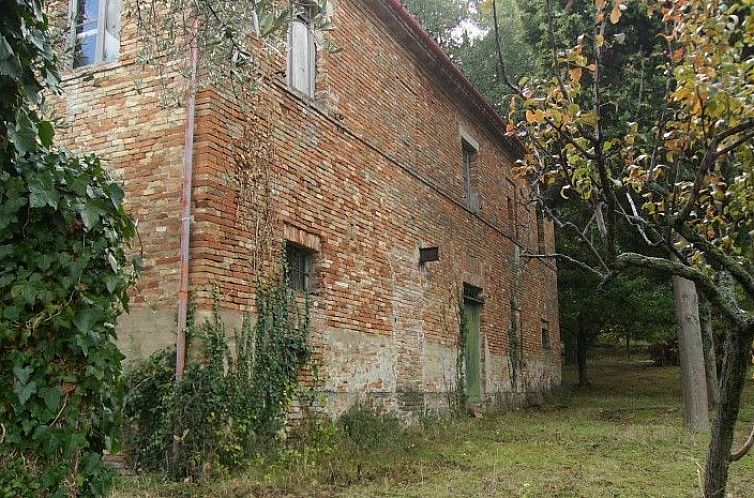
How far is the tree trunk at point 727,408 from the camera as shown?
3.63 m

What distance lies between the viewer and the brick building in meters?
7.29

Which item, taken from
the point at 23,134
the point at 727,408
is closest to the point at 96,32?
the point at 23,134

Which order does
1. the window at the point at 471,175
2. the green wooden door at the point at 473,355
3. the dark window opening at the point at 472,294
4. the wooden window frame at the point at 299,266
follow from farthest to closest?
the window at the point at 471,175, the dark window opening at the point at 472,294, the green wooden door at the point at 473,355, the wooden window frame at the point at 299,266

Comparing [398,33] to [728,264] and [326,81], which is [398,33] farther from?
[728,264]

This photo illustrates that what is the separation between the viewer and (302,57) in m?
9.55

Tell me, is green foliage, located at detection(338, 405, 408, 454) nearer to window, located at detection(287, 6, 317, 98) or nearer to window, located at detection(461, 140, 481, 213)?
window, located at detection(287, 6, 317, 98)

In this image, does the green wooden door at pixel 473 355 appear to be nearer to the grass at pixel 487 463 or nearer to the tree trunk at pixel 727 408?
the grass at pixel 487 463

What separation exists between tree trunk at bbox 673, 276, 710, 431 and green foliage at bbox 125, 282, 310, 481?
26.6 feet

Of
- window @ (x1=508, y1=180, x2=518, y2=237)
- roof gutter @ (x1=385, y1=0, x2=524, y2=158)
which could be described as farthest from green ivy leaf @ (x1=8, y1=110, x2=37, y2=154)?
window @ (x1=508, y1=180, x2=518, y2=237)

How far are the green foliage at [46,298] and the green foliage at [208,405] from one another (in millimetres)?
3137

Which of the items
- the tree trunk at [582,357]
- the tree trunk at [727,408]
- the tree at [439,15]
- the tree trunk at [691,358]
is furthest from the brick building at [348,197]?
the tree at [439,15]

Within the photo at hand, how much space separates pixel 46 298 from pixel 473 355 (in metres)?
11.6

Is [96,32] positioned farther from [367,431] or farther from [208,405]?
[367,431]

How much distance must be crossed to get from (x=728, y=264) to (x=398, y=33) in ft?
30.1
